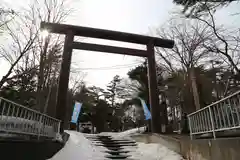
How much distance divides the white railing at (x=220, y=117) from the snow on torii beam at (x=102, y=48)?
13.0 feet

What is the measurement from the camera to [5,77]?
701cm

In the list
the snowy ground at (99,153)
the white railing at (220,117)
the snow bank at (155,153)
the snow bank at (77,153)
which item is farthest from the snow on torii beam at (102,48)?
the white railing at (220,117)

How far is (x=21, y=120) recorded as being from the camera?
3.80m

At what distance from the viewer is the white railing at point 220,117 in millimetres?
2898

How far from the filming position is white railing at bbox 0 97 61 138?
324 cm

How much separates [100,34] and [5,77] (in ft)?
15.1

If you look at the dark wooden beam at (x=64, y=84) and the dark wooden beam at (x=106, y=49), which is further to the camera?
the dark wooden beam at (x=106, y=49)

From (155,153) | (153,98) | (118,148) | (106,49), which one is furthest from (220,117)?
(106,49)

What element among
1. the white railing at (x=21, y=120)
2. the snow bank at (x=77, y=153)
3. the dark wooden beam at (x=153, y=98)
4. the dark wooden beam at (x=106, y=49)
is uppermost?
the dark wooden beam at (x=106, y=49)

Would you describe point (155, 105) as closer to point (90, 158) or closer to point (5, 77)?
point (90, 158)

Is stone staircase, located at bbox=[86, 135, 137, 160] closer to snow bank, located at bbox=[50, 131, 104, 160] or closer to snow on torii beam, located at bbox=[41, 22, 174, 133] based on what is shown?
snow bank, located at bbox=[50, 131, 104, 160]

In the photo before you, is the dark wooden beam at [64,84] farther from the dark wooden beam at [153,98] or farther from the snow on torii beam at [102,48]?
the dark wooden beam at [153,98]

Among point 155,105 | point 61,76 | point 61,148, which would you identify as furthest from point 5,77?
point 155,105

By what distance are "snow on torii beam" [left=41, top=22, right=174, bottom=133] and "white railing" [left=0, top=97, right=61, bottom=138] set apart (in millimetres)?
2606
